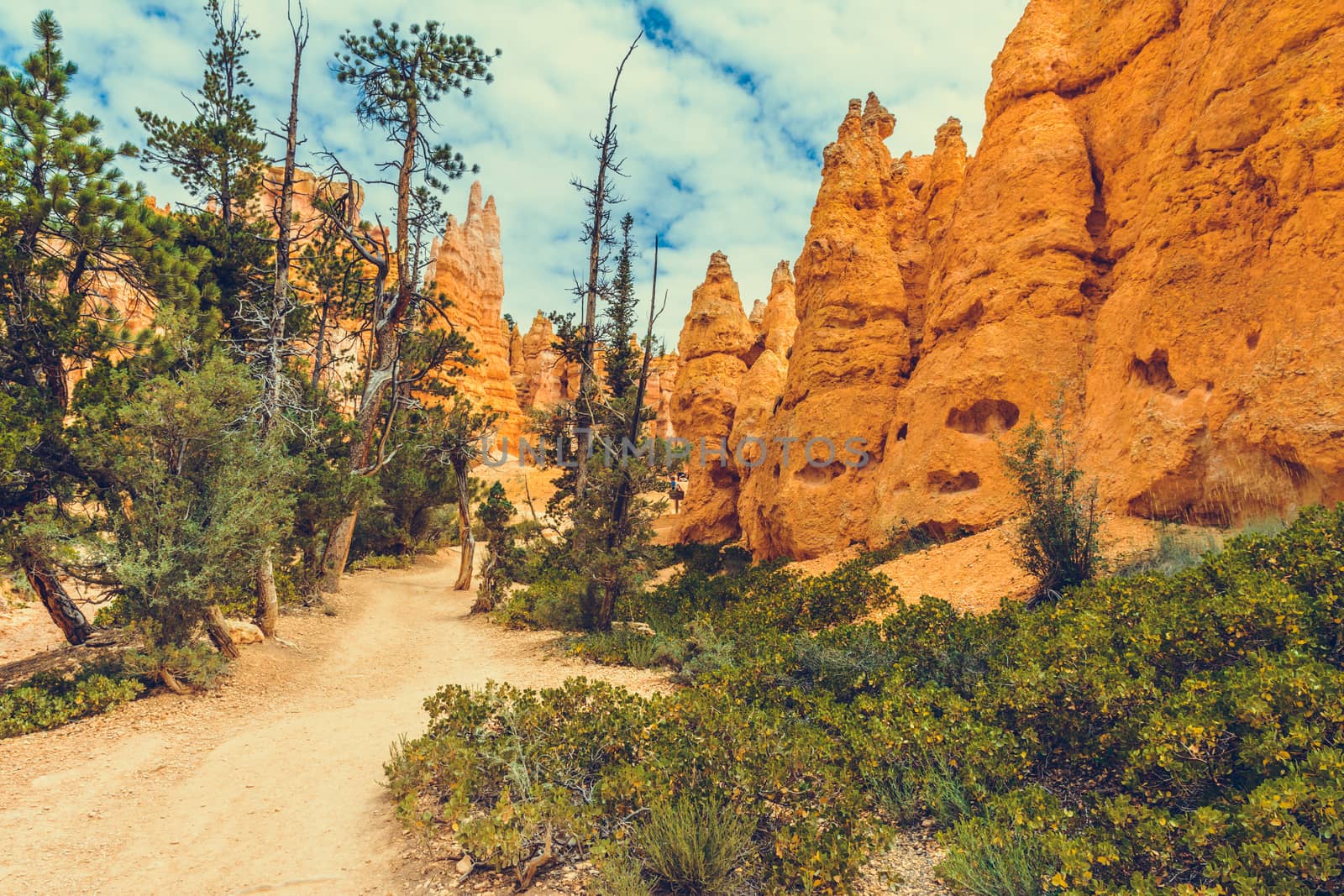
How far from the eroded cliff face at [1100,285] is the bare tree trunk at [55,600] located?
12322mm

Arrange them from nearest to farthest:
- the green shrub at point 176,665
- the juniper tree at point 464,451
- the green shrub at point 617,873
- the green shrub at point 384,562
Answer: the green shrub at point 617,873
the green shrub at point 176,665
the juniper tree at point 464,451
the green shrub at point 384,562

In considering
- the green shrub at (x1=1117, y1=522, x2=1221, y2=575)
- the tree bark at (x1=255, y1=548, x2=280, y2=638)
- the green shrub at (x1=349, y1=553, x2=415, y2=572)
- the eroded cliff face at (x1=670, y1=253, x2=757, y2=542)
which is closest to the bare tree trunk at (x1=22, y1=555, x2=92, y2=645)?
the tree bark at (x1=255, y1=548, x2=280, y2=638)

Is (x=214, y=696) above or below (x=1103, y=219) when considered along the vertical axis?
below

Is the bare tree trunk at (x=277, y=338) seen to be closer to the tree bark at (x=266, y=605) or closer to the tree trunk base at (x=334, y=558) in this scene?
the tree bark at (x=266, y=605)

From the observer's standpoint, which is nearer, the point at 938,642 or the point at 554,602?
the point at 938,642

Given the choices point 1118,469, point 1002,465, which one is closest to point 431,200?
point 1002,465

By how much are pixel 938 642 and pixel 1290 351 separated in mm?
5472

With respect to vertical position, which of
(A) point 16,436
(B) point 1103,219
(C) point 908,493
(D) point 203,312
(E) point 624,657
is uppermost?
(B) point 1103,219

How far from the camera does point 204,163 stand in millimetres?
12023

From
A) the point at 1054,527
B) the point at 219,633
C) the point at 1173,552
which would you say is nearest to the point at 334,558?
the point at 219,633

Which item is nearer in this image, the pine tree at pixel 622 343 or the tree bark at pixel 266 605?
the tree bark at pixel 266 605

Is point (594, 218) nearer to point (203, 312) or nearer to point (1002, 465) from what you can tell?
→ point (203, 312)

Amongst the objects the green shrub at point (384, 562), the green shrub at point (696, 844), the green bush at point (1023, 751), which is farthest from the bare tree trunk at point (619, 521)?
the green shrub at point (384, 562)

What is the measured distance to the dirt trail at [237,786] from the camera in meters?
3.60
